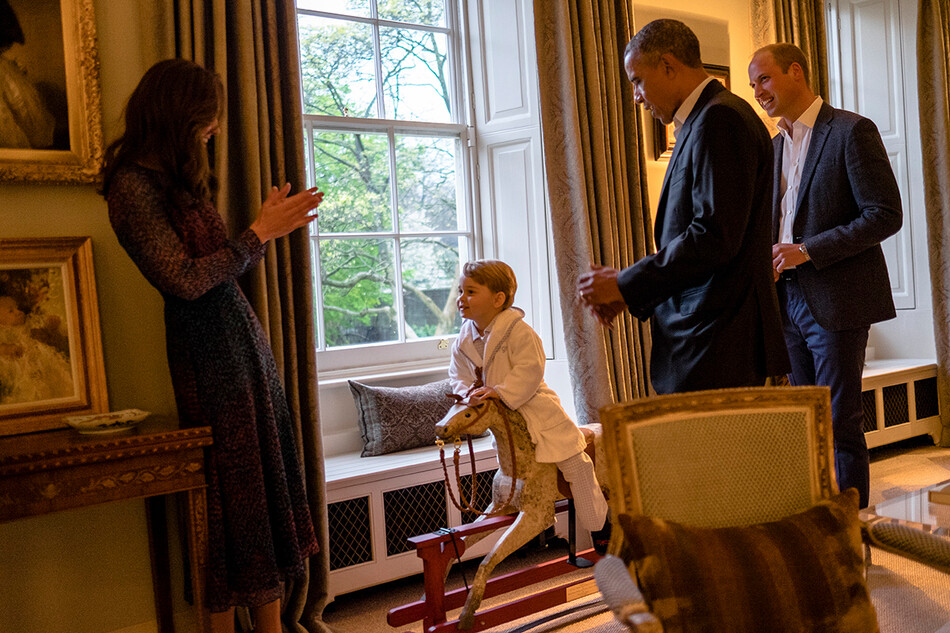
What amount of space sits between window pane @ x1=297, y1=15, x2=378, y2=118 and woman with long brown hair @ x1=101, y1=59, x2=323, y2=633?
135 centimetres

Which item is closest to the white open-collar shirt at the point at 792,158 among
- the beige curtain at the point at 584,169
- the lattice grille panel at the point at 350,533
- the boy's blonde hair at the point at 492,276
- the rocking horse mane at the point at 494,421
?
the beige curtain at the point at 584,169

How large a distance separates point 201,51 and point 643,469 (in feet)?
6.37

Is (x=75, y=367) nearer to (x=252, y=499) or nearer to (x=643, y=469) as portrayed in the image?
(x=252, y=499)

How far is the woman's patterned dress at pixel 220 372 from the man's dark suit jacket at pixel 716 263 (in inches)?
39.8

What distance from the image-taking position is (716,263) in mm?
1920

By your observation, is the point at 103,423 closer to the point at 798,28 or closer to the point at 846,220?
the point at 846,220

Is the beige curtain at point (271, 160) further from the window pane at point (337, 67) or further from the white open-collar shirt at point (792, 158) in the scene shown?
the white open-collar shirt at point (792, 158)

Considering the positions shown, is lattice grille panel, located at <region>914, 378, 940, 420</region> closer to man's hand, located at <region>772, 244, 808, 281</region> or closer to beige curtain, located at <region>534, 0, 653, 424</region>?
beige curtain, located at <region>534, 0, 653, 424</region>

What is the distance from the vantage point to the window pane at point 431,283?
3713mm

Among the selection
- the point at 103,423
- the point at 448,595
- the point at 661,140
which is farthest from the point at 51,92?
the point at 661,140

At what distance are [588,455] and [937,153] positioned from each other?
3582mm

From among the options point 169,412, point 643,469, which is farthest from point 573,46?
point 643,469

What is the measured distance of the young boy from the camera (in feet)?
8.07

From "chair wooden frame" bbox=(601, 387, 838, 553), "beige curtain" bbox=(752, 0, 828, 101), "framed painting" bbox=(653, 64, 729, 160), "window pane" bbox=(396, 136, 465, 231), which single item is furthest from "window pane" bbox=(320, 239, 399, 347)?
"beige curtain" bbox=(752, 0, 828, 101)
